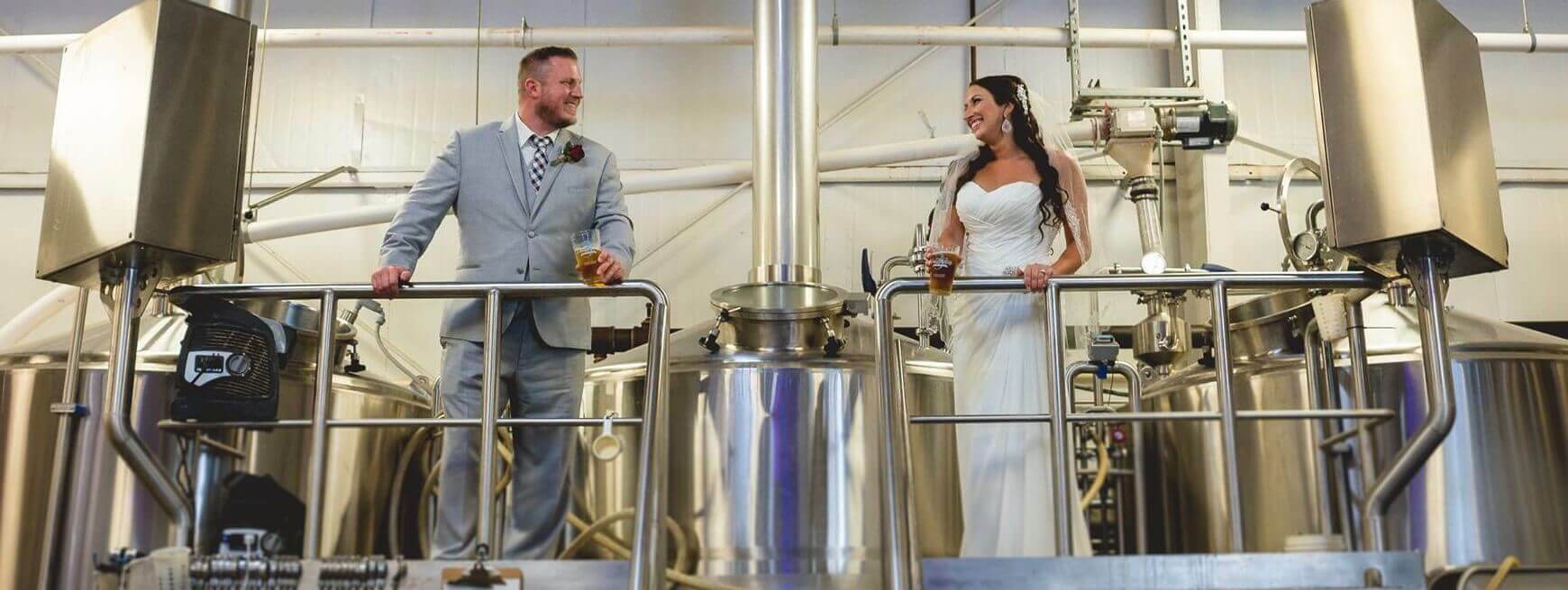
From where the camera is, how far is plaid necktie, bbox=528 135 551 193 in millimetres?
4184

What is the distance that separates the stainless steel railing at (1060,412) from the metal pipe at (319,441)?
145cm

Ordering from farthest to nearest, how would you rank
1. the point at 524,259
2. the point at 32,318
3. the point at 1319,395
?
the point at 32,318
the point at 1319,395
the point at 524,259

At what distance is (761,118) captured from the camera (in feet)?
19.6

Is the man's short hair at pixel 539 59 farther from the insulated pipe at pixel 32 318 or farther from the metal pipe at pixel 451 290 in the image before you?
the insulated pipe at pixel 32 318

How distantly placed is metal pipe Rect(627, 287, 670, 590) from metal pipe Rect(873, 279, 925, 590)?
0.54 m

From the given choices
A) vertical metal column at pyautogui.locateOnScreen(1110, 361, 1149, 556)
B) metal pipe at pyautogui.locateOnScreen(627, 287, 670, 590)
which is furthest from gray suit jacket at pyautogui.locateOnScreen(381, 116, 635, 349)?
vertical metal column at pyautogui.locateOnScreen(1110, 361, 1149, 556)

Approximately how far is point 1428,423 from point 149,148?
3.49 m

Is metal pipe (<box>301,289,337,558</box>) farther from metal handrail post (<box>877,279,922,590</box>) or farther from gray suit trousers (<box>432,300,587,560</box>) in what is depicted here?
metal handrail post (<box>877,279,922,590</box>)

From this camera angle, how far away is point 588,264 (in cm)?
348

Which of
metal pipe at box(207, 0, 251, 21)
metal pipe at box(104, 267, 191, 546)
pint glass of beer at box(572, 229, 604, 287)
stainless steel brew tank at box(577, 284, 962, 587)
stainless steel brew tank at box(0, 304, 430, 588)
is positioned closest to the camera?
metal pipe at box(104, 267, 191, 546)

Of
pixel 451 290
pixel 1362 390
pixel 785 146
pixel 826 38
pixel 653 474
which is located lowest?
pixel 653 474

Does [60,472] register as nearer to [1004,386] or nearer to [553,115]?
[553,115]

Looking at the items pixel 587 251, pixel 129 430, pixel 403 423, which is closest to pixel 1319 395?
pixel 587 251

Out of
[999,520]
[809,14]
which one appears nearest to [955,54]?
[809,14]
